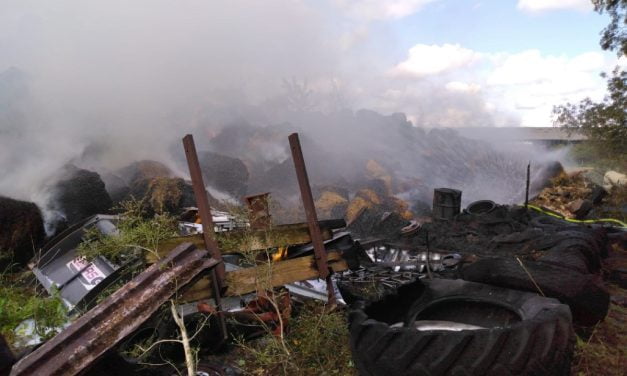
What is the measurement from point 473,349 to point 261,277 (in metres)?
2.06

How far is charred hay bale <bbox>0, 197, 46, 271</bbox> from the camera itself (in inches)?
222

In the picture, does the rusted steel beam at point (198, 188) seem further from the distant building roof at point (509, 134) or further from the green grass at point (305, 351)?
the distant building roof at point (509, 134)

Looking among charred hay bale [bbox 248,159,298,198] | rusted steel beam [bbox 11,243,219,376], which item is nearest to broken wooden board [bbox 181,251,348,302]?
rusted steel beam [bbox 11,243,219,376]

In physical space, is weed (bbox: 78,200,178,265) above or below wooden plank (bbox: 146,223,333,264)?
above

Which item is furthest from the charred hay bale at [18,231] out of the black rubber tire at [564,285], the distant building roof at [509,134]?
the distant building roof at [509,134]

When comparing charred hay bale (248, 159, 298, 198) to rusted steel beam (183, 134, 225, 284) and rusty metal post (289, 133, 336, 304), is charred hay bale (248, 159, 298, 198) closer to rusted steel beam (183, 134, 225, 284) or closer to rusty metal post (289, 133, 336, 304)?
rusty metal post (289, 133, 336, 304)

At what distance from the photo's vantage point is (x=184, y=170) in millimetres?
13445

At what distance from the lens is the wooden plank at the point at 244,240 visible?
372 centimetres

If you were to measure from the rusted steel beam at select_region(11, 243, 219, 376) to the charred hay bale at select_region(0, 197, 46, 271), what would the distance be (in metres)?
3.69

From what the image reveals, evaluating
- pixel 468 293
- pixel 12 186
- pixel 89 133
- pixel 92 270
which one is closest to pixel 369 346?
pixel 468 293

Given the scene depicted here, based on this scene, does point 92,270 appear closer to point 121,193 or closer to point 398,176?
point 121,193

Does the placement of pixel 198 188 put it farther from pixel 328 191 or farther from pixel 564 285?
pixel 328 191

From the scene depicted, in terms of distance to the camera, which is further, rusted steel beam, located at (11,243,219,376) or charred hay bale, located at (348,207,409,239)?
charred hay bale, located at (348,207,409,239)

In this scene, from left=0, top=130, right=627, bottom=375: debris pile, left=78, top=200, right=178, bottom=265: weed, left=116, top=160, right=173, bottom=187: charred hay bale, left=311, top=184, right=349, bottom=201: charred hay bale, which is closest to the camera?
left=0, top=130, right=627, bottom=375: debris pile
